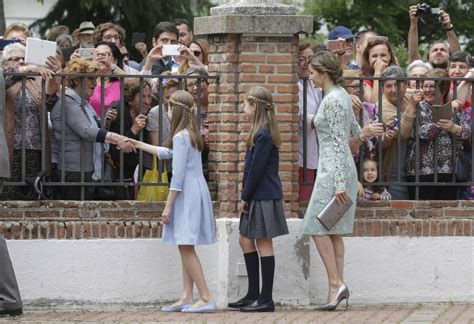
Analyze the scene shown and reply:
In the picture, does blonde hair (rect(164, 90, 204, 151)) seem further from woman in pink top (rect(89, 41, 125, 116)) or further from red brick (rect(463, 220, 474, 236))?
red brick (rect(463, 220, 474, 236))

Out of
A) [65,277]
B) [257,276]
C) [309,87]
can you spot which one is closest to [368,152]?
[309,87]

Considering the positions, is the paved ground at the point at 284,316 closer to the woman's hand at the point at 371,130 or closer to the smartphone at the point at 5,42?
the woman's hand at the point at 371,130

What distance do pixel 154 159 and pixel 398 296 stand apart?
7.93 feet

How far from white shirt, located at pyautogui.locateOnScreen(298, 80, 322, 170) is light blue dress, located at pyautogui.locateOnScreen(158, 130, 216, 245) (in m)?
1.21

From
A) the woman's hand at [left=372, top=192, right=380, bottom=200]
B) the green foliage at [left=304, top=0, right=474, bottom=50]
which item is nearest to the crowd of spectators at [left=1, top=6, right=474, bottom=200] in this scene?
the woman's hand at [left=372, top=192, right=380, bottom=200]

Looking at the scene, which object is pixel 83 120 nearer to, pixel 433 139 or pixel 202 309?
pixel 202 309

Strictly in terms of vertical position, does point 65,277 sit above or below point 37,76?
below

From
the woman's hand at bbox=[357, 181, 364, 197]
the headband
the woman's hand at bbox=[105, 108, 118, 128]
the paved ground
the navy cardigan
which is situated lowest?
the paved ground

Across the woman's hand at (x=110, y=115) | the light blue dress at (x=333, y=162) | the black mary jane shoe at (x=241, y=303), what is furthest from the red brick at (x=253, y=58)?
the black mary jane shoe at (x=241, y=303)

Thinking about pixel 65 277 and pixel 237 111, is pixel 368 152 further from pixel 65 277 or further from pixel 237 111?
pixel 65 277

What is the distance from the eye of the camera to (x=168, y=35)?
1506cm

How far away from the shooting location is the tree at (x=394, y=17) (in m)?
27.4

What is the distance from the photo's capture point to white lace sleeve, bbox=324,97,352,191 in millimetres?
12742

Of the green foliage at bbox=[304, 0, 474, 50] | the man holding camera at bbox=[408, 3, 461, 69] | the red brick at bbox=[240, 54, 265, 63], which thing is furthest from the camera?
the green foliage at bbox=[304, 0, 474, 50]
